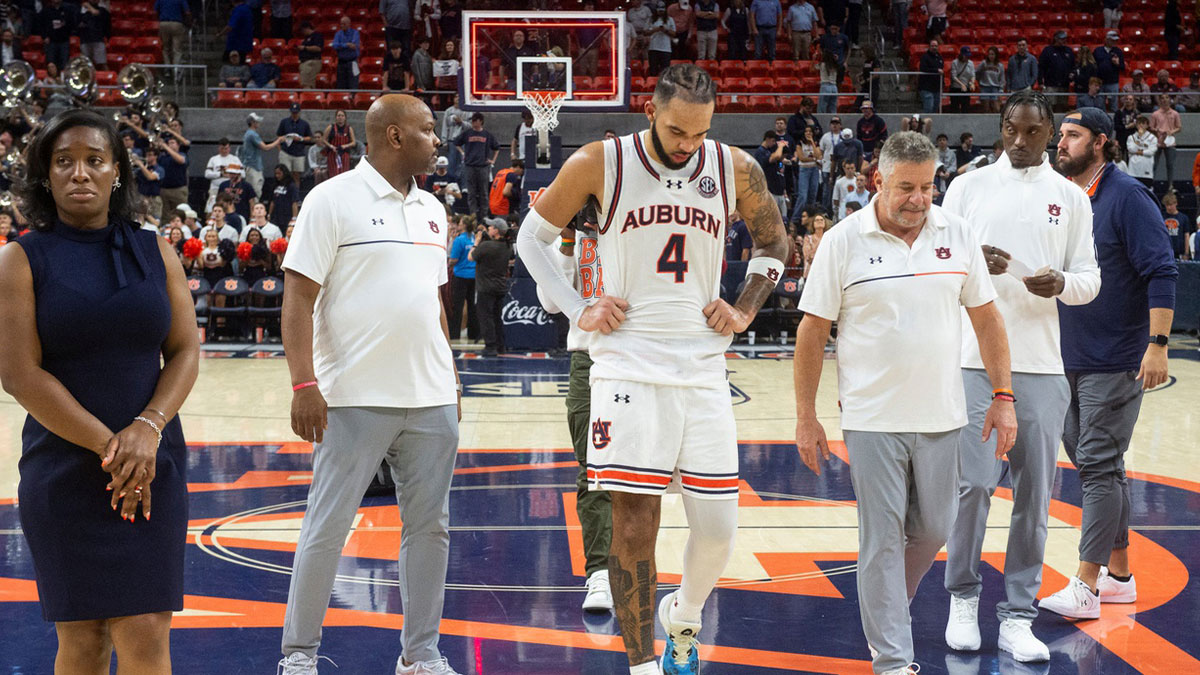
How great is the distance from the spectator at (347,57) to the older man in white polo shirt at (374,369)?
18608mm

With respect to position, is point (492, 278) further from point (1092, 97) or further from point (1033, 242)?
point (1092, 97)

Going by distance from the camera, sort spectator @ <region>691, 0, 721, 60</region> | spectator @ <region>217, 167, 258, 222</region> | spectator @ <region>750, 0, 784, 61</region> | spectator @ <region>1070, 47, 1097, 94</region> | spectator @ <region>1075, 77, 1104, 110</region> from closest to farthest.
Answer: spectator @ <region>217, 167, 258, 222</region> < spectator @ <region>1075, 77, 1104, 110</region> < spectator @ <region>1070, 47, 1097, 94</region> < spectator @ <region>691, 0, 721, 60</region> < spectator @ <region>750, 0, 784, 61</region>

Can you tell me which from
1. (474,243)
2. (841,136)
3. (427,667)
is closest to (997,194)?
(427,667)

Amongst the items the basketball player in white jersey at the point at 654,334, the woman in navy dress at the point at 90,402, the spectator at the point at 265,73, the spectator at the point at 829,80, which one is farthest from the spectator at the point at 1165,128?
the woman in navy dress at the point at 90,402

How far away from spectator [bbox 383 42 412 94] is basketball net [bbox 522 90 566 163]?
16.8ft

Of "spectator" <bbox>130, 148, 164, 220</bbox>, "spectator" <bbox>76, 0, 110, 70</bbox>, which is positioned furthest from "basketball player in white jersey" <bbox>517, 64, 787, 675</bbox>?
"spectator" <bbox>76, 0, 110, 70</bbox>

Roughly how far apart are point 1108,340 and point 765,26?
19.3 m

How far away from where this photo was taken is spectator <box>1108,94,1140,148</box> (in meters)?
20.7

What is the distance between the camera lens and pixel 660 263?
3.85 metres

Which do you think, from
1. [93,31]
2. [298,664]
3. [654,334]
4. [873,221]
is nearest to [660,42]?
[93,31]

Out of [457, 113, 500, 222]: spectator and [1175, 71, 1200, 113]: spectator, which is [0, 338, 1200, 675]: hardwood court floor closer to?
[457, 113, 500, 222]: spectator

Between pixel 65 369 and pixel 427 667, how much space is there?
1655 millimetres

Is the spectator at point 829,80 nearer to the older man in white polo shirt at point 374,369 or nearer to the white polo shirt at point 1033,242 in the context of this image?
the white polo shirt at point 1033,242

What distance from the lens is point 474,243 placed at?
52.3ft
